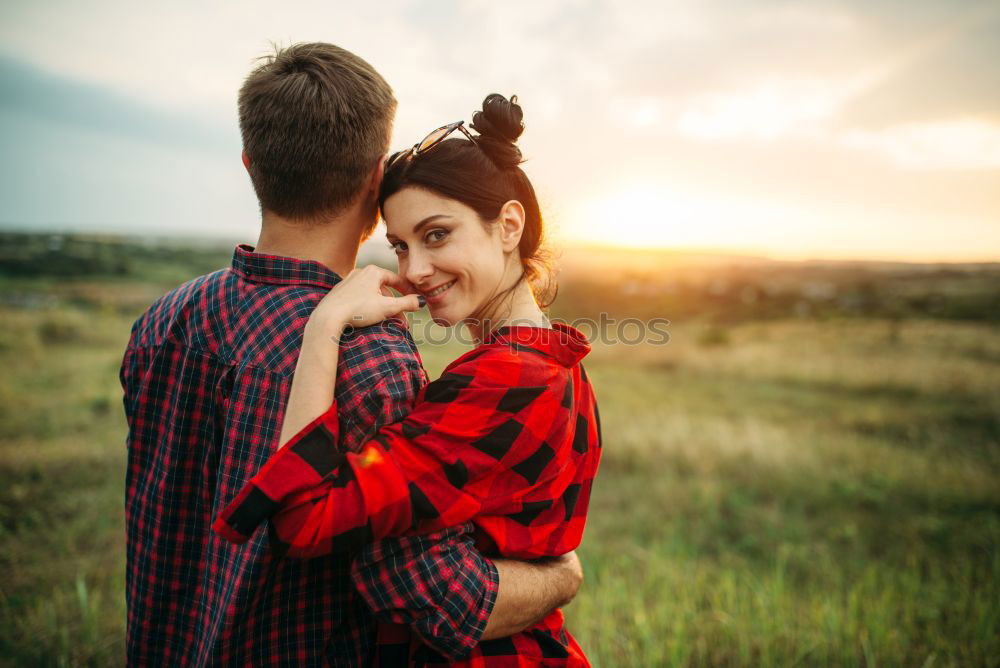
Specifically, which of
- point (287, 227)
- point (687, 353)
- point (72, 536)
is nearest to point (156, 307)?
point (287, 227)

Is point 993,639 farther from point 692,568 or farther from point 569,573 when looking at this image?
point 569,573

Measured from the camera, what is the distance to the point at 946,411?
34.4 feet

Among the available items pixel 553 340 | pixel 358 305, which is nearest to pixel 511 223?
pixel 553 340

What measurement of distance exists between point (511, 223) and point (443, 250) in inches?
11.8

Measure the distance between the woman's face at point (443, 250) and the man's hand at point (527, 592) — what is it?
31.4 inches

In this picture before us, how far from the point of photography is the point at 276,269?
140 cm

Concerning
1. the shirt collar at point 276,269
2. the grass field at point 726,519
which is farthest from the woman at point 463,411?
the grass field at point 726,519

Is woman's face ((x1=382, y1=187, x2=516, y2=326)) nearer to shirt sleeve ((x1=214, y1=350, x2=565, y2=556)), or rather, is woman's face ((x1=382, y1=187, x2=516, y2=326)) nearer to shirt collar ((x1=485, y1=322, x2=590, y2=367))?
shirt collar ((x1=485, y1=322, x2=590, y2=367))

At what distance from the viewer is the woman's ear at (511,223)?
1.82 metres

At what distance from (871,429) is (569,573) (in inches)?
417

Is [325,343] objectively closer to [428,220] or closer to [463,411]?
[463,411]

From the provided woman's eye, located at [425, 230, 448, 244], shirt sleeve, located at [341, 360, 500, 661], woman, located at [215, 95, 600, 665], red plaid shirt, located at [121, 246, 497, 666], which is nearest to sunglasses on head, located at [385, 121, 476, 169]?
woman, located at [215, 95, 600, 665]

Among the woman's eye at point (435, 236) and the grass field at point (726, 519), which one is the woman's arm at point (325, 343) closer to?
the woman's eye at point (435, 236)

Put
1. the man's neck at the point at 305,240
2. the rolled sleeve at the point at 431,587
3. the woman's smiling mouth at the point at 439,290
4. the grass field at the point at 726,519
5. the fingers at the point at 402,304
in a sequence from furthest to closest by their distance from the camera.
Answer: the grass field at the point at 726,519 → the woman's smiling mouth at the point at 439,290 → the man's neck at the point at 305,240 → the fingers at the point at 402,304 → the rolled sleeve at the point at 431,587
